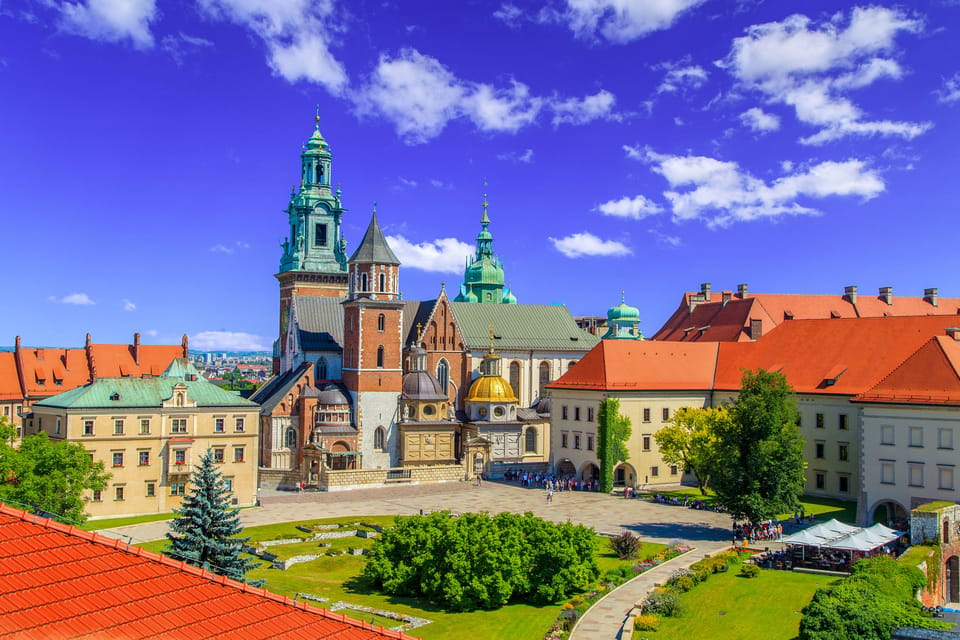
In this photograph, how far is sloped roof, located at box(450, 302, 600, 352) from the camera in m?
91.1

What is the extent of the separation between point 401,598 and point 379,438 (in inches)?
1562

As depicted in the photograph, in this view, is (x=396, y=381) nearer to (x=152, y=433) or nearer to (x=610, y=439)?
(x=610, y=439)

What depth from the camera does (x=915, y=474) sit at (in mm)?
50188

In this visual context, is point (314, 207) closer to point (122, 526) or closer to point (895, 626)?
point (122, 526)

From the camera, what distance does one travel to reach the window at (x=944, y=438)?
48.9 meters

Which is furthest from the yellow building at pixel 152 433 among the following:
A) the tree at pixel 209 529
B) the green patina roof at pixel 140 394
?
the tree at pixel 209 529

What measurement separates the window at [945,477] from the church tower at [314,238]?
65.6 meters

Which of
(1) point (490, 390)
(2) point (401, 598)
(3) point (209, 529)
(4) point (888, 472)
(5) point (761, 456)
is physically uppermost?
(1) point (490, 390)

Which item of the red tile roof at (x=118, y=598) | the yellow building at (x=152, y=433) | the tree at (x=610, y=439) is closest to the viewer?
the red tile roof at (x=118, y=598)

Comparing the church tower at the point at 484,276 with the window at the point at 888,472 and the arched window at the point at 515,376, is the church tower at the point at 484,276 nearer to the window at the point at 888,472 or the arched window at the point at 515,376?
the arched window at the point at 515,376

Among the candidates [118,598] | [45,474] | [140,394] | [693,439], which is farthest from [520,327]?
[118,598]

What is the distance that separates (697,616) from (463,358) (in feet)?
179

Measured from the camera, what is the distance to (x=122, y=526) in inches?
2062

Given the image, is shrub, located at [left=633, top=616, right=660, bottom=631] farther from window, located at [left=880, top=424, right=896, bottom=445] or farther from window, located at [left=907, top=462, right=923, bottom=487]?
window, located at [left=880, top=424, right=896, bottom=445]
